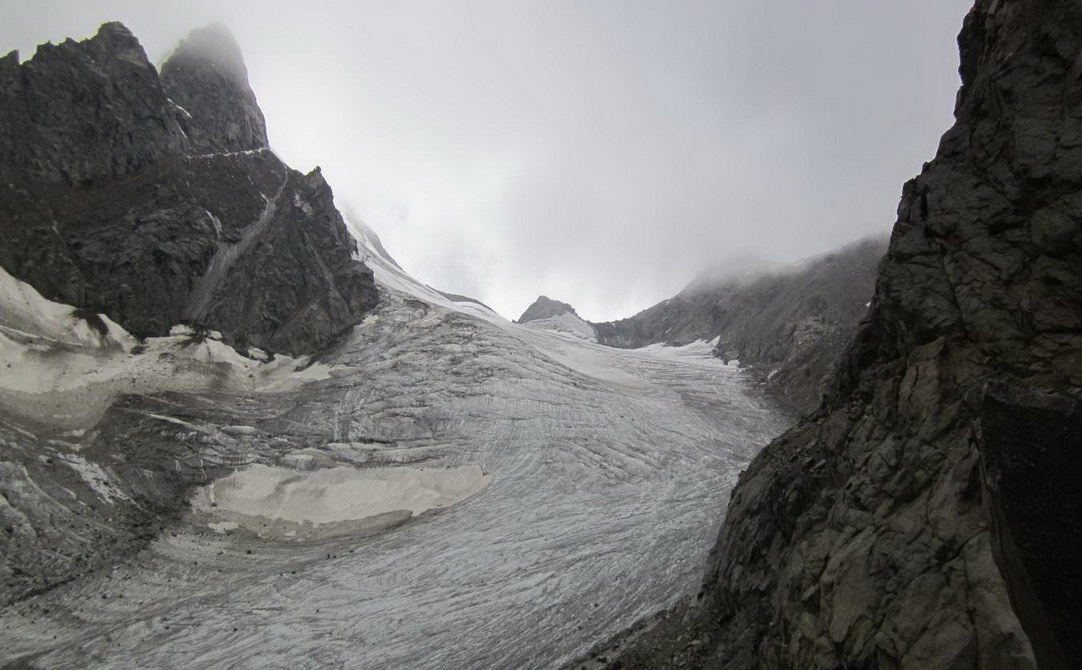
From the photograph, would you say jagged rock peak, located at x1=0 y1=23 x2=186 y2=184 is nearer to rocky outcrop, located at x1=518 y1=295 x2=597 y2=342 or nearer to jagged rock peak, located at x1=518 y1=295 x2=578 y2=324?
rocky outcrop, located at x1=518 y1=295 x2=597 y2=342

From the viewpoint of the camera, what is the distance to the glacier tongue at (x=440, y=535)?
14.3 metres

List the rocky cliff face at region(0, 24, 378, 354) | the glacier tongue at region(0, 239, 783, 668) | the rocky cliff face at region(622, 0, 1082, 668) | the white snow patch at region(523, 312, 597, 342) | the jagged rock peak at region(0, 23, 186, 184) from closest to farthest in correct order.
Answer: the rocky cliff face at region(622, 0, 1082, 668)
the glacier tongue at region(0, 239, 783, 668)
the rocky cliff face at region(0, 24, 378, 354)
the jagged rock peak at region(0, 23, 186, 184)
the white snow patch at region(523, 312, 597, 342)

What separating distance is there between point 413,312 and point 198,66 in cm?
3181

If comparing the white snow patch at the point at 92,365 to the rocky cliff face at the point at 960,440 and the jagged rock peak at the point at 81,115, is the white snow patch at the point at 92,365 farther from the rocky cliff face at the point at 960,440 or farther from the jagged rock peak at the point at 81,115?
the rocky cliff face at the point at 960,440

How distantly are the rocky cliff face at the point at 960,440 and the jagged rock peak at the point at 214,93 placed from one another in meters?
46.6

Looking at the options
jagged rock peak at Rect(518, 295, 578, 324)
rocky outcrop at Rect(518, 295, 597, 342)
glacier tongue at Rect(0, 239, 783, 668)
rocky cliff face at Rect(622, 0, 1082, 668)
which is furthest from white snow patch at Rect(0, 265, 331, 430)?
jagged rock peak at Rect(518, 295, 578, 324)

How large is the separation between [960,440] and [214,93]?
190ft

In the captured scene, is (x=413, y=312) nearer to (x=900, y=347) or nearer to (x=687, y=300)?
(x=900, y=347)

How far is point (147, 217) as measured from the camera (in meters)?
34.6

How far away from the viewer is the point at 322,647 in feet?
47.0

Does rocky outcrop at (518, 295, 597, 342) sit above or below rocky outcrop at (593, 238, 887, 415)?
above

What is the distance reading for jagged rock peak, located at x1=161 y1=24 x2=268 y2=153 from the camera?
4653 centimetres

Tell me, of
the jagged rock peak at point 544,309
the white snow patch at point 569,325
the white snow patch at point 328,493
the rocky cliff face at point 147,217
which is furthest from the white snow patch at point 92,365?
the jagged rock peak at point 544,309

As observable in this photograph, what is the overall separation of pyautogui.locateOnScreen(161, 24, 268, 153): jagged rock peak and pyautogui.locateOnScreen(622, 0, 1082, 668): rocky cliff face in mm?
46595
